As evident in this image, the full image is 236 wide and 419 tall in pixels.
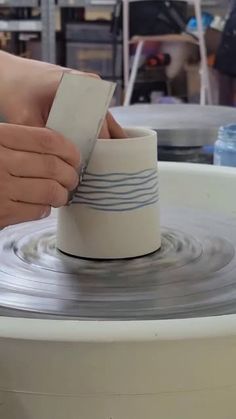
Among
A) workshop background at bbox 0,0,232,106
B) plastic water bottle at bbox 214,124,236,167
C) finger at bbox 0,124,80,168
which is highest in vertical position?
finger at bbox 0,124,80,168

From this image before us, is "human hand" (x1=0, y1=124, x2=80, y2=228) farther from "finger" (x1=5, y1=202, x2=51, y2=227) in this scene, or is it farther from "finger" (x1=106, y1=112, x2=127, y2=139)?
"finger" (x1=106, y1=112, x2=127, y2=139)

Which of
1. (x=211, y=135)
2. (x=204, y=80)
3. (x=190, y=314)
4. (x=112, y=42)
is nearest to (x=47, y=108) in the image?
(x=190, y=314)

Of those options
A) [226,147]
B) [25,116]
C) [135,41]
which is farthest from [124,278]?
[135,41]

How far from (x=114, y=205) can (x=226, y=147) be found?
0.49m

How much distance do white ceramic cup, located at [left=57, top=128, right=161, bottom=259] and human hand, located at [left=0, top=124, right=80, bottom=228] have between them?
2.1 inches

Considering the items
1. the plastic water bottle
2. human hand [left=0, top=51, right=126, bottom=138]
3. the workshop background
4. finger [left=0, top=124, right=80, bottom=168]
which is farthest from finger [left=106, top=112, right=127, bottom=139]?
the workshop background

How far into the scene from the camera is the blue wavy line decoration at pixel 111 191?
69 centimetres

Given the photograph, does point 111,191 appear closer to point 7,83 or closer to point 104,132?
point 104,132

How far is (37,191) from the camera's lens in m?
0.62

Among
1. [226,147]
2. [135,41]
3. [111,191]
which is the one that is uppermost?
[111,191]

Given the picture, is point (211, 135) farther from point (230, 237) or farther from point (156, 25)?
point (156, 25)

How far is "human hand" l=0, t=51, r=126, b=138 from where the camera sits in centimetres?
76

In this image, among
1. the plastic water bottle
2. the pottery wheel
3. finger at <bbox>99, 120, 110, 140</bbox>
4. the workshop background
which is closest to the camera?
the pottery wheel

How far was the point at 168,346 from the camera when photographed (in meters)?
0.49
